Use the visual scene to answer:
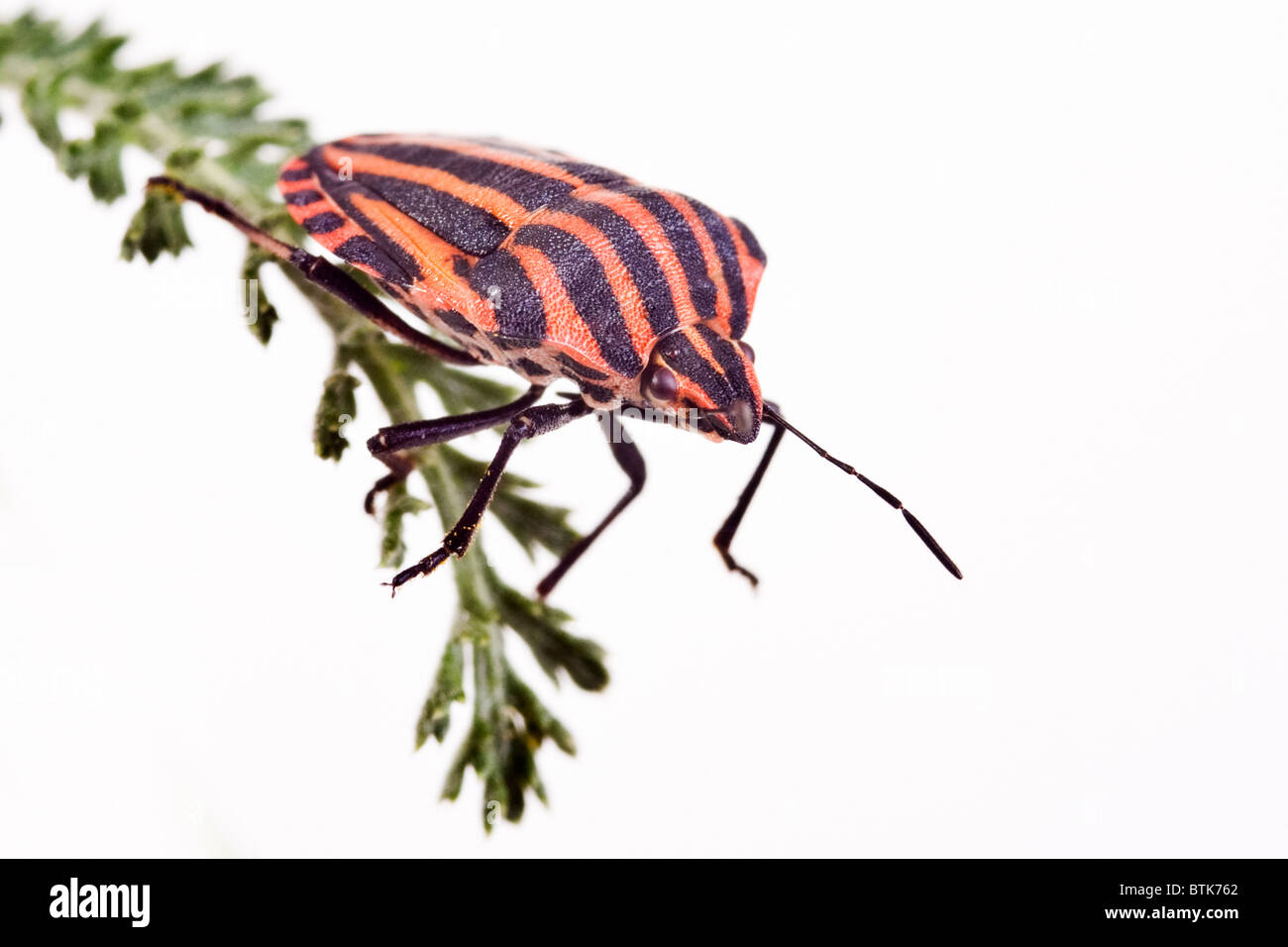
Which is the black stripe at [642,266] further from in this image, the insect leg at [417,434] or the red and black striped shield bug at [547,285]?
the insect leg at [417,434]

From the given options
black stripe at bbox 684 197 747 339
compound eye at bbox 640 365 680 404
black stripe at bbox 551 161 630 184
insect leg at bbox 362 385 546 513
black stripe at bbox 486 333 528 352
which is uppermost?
black stripe at bbox 551 161 630 184

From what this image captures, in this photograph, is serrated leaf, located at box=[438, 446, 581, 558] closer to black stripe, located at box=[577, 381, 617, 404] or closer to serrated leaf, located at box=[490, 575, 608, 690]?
serrated leaf, located at box=[490, 575, 608, 690]

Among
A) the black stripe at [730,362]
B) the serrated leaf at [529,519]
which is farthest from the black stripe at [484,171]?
the serrated leaf at [529,519]

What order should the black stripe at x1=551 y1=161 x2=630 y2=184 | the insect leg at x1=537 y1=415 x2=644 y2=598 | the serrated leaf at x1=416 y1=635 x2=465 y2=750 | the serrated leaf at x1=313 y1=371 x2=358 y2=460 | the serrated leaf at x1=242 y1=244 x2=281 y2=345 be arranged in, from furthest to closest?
1. the insect leg at x1=537 y1=415 x2=644 y2=598
2. the black stripe at x1=551 y1=161 x2=630 y2=184
3. the serrated leaf at x1=242 y1=244 x2=281 y2=345
4. the serrated leaf at x1=313 y1=371 x2=358 y2=460
5. the serrated leaf at x1=416 y1=635 x2=465 y2=750

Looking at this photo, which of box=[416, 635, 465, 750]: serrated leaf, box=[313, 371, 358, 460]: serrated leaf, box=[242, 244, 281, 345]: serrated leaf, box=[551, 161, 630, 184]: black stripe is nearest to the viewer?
box=[416, 635, 465, 750]: serrated leaf

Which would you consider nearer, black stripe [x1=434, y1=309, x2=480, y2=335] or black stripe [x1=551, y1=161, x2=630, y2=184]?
black stripe [x1=434, y1=309, x2=480, y2=335]

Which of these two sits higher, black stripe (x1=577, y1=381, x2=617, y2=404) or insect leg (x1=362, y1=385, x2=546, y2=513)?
black stripe (x1=577, y1=381, x2=617, y2=404)

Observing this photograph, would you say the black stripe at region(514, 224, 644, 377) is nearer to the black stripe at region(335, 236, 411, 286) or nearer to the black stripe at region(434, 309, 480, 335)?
the black stripe at region(434, 309, 480, 335)

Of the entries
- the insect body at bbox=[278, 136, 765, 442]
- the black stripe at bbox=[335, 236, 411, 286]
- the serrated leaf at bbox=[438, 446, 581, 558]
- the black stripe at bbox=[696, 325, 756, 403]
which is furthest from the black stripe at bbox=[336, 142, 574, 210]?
the serrated leaf at bbox=[438, 446, 581, 558]
